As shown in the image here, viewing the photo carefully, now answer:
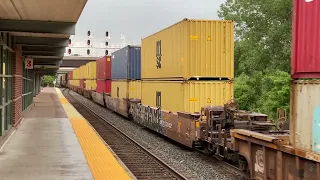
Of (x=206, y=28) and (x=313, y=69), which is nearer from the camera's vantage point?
(x=313, y=69)

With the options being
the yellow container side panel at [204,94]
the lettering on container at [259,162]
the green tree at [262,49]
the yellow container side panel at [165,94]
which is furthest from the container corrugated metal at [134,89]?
the lettering on container at [259,162]

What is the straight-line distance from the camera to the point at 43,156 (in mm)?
10391

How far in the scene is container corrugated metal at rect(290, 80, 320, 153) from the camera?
5.46 m

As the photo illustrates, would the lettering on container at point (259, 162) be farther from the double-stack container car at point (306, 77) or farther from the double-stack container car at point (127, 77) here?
the double-stack container car at point (127, 77)

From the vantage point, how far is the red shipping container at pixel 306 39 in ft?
18.1

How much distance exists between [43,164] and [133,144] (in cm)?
540

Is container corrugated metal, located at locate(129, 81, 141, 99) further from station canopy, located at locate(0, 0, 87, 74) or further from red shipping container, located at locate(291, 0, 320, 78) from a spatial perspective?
red shipping container, located at locate(291, 0, 320, 78)

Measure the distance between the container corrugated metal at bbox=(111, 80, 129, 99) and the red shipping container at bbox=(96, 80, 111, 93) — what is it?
85.7 inches

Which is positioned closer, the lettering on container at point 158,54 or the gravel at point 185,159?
the gravel at point 185,159

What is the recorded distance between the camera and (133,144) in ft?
47.5

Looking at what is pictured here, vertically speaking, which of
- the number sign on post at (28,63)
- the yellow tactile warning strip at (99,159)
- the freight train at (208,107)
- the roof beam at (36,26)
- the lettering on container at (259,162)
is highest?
the roof beam at (36,26)

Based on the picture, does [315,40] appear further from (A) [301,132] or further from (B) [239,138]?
(B) [239,138]

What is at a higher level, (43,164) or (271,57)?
(271,57)

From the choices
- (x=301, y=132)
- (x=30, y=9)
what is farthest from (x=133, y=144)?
(x=301, y=132)
